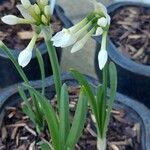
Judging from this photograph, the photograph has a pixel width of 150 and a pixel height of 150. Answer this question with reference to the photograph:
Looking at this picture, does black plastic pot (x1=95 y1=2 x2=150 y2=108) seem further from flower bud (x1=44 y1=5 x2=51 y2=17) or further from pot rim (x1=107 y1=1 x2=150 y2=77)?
flower bud (x1=44 y1=5 x2=51 y2=17)

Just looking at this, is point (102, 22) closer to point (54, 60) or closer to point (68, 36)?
point (68, 36)

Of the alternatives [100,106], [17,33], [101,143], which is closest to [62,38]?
[100,106]

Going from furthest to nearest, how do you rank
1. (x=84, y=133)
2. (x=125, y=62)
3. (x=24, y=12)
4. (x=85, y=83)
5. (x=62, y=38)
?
(x=125, y=62) → (x=84, y=133) → (x=85, y=83) → (x=24, y=12) → (x=62, y=38)

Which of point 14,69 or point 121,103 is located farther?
point 14,69

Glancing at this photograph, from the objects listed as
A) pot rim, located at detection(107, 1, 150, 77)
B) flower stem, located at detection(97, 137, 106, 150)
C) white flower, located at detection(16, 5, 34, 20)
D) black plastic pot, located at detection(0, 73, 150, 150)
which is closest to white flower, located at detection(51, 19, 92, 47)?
white flower, located at detection(16, 5, 34, 20)

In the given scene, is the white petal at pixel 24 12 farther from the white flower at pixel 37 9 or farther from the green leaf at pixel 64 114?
the green leaf at pixel 64 114

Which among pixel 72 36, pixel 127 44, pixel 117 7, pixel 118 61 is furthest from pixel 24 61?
pixel 117 7

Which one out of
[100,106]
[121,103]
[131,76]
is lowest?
[131,76]
